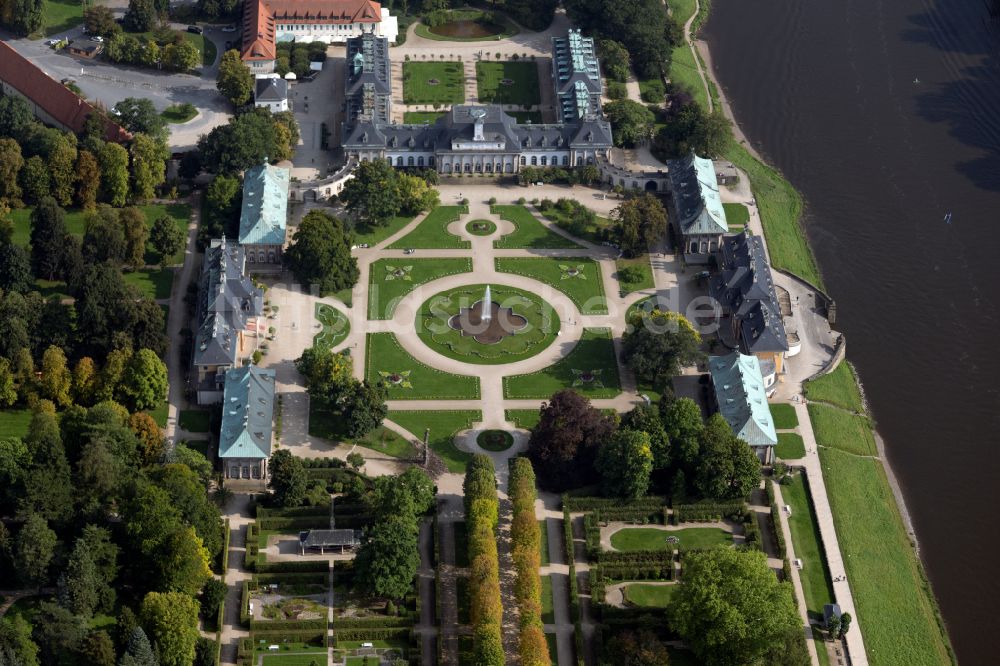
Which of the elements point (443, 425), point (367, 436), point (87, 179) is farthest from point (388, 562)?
point (87, 179)

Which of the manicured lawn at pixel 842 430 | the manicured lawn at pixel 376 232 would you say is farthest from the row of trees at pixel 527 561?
the manicured lawn at pixel 376 232

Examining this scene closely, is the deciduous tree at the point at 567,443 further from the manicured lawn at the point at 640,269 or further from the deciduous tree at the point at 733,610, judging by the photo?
the manicured lawn at the point at 640,269

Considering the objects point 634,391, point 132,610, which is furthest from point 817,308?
point 132,610

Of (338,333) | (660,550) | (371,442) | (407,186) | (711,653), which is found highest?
(407,186)

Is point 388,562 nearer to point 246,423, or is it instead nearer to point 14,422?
point 246,423

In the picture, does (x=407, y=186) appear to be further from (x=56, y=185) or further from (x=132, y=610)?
(x=132, y=610)
